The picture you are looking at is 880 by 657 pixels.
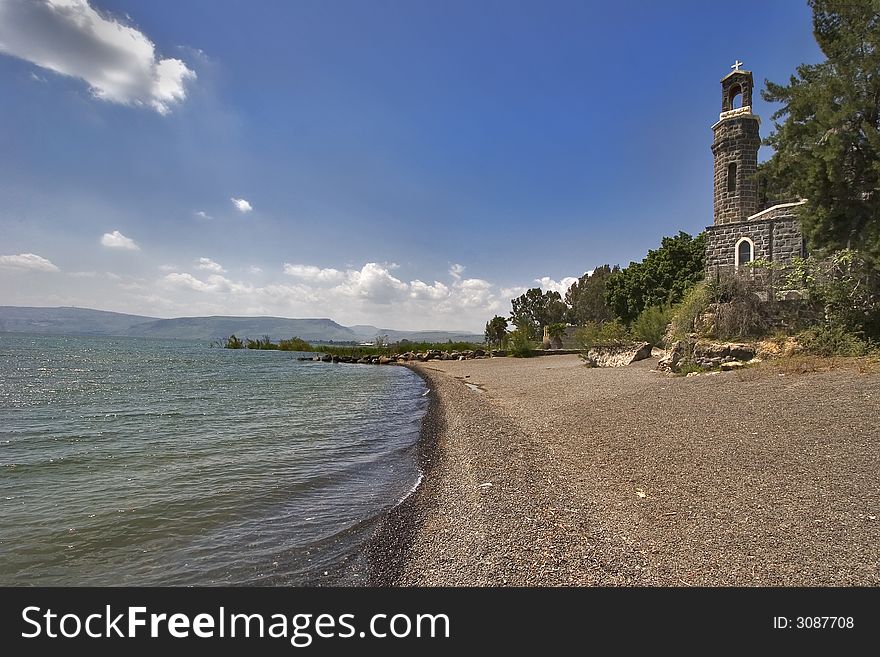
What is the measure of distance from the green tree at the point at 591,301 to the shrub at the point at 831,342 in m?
46.1

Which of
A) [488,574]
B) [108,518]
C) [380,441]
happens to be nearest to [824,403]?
[488,574]

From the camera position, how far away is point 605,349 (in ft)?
77.6

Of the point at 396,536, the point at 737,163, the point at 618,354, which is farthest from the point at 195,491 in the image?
the point at 737,163

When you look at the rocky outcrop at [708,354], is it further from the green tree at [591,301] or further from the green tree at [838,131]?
the green tree at [591,301]

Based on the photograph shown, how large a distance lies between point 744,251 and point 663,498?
1948 centimetres

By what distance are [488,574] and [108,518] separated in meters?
5.10

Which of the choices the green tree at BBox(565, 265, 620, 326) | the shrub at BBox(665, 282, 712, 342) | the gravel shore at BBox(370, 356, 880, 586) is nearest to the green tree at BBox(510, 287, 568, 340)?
the green tree at BBox(565, 265, 620, 326)

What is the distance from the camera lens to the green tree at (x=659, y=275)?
110 ft

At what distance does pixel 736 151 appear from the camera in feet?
74.7

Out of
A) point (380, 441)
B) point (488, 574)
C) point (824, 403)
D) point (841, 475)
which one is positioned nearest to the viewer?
point (488, 574)

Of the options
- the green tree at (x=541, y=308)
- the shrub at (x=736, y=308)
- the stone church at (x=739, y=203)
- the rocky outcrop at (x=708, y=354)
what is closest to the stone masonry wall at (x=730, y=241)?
the stone church at (x=739, y=203)

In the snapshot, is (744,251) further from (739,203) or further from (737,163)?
(737,163)

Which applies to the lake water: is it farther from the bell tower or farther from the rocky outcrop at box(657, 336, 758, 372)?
the bell tower
